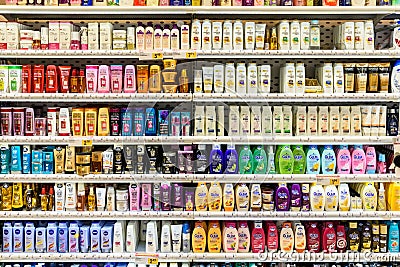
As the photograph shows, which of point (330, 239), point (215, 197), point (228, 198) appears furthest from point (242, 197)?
point (330, 239)

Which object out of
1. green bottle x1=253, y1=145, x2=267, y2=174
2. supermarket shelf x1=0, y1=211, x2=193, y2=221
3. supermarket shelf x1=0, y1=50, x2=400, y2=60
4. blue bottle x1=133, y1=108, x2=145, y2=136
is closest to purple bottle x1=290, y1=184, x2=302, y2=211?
green bottle x1=253, y1=145, x2=267, y2=174

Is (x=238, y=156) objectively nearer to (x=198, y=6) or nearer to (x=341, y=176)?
(x=341, y=176)

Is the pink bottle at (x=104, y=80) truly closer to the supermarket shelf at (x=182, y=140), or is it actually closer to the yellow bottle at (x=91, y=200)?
the supermarket shelf at (x=182, y=140)

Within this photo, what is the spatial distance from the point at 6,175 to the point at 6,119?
469 millimetres

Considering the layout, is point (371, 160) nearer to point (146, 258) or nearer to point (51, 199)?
point (146, 258)

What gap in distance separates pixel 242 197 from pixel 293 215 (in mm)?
452

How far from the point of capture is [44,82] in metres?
3.66

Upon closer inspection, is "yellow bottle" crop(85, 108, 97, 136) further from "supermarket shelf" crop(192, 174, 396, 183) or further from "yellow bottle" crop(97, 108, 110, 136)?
"supermarket shelf" crop(192, 174, 396, 183)

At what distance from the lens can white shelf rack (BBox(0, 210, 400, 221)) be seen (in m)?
3.63

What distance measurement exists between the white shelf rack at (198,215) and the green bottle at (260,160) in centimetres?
35

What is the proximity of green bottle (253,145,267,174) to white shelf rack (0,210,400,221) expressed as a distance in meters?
0.35

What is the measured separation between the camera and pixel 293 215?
3635mm

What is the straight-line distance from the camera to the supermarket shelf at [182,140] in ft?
11.8

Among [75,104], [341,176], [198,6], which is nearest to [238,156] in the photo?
[341,176]
